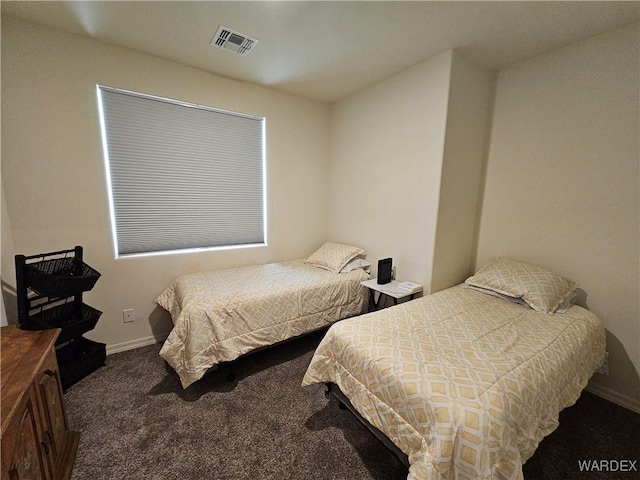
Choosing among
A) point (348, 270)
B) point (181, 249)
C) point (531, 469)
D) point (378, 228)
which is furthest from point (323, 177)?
point (531, 469)

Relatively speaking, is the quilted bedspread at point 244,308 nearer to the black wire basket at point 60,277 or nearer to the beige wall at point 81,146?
the beige wall at point 81,146

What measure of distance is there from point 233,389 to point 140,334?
1213 mm

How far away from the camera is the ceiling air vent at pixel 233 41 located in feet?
6.44

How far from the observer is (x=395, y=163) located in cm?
263

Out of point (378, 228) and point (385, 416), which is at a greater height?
point (378, 228)

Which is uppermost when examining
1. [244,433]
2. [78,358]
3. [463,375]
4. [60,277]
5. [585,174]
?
[585,174]

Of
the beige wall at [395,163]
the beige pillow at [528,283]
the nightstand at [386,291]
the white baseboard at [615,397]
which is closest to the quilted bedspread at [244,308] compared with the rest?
the nightstand at [386,291]

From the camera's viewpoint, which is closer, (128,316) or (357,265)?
(128,316)

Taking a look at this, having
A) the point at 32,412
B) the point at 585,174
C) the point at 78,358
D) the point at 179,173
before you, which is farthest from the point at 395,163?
the point at 78,358

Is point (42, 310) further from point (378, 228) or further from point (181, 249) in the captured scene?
point (378, 228)

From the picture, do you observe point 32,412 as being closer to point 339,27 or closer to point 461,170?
point 339,27

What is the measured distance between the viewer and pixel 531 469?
144cm

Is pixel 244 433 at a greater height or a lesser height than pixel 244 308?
lesser

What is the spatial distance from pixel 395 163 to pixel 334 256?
1.17 meters
